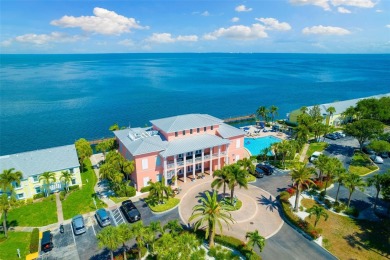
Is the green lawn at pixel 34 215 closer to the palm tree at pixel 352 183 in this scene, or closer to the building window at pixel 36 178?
the building window at pixel 36 178

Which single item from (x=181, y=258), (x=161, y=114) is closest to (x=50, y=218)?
(x=181, y=258)

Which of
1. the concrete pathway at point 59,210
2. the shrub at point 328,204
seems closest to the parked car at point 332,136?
the shrub at point 328,204

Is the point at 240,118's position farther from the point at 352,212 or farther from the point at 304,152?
the point at 352,212

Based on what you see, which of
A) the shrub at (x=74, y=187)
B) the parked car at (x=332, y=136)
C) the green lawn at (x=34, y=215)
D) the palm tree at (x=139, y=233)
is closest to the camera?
the palm tree at (x=139, y=233)

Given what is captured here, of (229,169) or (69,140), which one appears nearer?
(229,169)

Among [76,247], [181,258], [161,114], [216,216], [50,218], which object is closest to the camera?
[181,258]

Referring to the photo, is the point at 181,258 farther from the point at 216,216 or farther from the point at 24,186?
the point at 24,186

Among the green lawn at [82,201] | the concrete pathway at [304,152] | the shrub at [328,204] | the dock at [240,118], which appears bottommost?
the dock at [240,118]

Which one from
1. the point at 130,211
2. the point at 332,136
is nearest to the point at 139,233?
the point at 130,211
